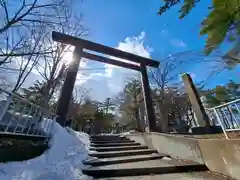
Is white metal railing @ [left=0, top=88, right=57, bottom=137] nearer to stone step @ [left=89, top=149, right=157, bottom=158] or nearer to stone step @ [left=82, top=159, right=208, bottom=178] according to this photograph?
stone step @ [left=89, top=149, right=157, bottom=158]

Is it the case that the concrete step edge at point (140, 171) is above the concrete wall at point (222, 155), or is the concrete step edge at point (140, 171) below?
below

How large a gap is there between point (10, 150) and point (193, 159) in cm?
365

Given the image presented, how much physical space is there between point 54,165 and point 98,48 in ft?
17.3

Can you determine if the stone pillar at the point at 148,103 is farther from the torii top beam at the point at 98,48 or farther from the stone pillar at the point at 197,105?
the stone pillar at the point at 197,105

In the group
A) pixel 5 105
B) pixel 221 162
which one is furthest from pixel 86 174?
pixel 221 162

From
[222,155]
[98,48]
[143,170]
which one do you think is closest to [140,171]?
[143,170]

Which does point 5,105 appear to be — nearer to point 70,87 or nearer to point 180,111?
point 70,87

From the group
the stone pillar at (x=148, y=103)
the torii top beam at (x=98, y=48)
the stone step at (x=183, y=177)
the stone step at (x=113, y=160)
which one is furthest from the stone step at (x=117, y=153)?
the torii top beam at (x=98, y=48)

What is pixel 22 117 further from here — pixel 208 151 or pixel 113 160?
pixel 208 151

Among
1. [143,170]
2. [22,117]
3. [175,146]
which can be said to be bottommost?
[143,170]

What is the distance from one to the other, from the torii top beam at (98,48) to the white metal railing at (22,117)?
345 centimetres

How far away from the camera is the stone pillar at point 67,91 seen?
5328mm

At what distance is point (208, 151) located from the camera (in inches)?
115

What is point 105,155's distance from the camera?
418cm
